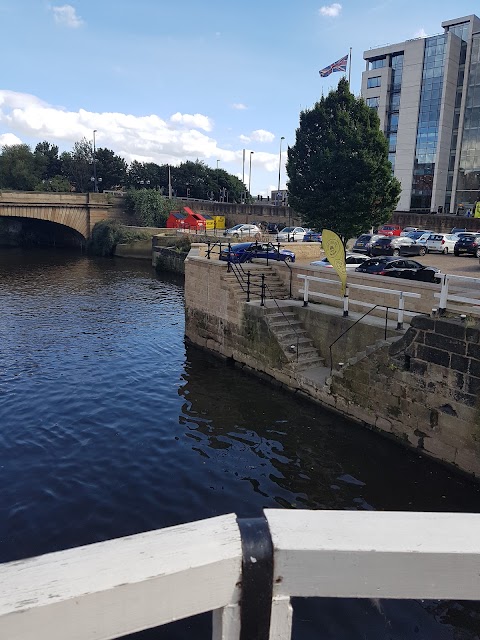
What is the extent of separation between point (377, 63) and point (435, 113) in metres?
15.7

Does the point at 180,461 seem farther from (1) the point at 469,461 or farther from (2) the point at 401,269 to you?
(2) the point at 401,269

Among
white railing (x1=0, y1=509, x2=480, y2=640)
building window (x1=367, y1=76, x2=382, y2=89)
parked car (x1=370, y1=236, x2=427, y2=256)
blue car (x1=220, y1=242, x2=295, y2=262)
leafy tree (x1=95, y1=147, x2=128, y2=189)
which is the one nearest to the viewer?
white railing (x1=0, y1=509, x2=480, y2=640)

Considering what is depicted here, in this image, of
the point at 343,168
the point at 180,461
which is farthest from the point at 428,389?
the point at 343,168

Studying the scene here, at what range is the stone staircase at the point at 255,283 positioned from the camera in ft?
59.8

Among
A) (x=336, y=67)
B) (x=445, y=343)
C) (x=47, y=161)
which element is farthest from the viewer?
(x=47, y=161)

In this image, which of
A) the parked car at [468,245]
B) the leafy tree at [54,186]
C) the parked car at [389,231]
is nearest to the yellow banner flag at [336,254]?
the parked car at [468,245]

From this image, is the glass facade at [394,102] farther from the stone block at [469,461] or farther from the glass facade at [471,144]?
the stone block at [469,461]

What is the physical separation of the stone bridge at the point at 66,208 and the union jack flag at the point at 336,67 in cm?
3065

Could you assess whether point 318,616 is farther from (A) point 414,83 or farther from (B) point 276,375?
(A) point 414,83

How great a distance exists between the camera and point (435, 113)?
2749 inches

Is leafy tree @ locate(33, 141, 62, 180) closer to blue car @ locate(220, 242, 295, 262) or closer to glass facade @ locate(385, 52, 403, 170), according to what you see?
glass facade @ locate(385, 52, 403, 170)

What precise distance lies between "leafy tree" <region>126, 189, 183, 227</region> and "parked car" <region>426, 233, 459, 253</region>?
3546cm

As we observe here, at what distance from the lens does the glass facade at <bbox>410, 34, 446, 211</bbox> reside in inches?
2707

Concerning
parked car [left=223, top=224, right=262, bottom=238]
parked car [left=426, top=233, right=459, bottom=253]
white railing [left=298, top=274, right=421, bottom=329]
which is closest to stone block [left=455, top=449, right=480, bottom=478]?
white railing [left=298, top=274, right=421, bottom=329]
